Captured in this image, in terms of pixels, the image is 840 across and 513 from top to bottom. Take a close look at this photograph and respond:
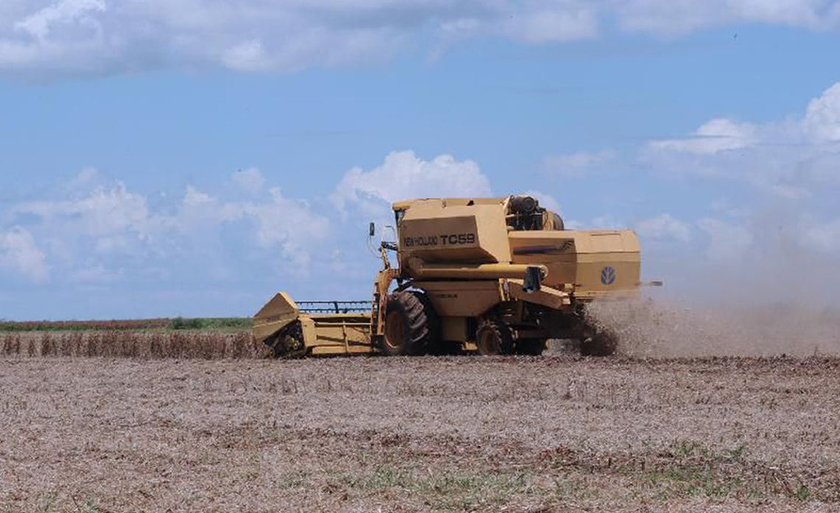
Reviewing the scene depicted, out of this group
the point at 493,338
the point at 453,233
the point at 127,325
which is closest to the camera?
the point at 493,338

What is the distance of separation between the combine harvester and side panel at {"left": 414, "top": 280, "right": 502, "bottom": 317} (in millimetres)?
23

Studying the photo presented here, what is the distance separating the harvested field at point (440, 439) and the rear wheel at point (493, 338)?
249 centimetres

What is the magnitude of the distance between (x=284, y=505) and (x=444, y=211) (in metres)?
15.5

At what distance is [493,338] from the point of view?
80.0ft

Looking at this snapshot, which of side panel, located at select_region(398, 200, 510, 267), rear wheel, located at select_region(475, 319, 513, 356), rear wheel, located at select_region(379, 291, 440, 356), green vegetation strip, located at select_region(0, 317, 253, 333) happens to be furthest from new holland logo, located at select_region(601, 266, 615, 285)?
green vegetation strip, located at select_region(0, 317, 253, 333)

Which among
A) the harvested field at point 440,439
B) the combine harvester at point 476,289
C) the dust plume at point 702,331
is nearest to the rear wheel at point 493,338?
the combine harvester at point 476,289

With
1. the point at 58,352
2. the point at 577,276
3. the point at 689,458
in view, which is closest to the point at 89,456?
the point at 689,458

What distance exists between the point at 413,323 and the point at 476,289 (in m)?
1.57

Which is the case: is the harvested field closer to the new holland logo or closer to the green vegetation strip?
the new holland logo

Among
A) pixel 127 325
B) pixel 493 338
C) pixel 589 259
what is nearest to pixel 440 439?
pixel 589 259

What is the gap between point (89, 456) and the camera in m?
12.9

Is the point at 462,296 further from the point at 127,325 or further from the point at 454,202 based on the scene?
the point at 127,325

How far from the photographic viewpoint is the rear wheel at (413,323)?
25.5 meters

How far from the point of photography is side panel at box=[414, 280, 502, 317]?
24297 mm
